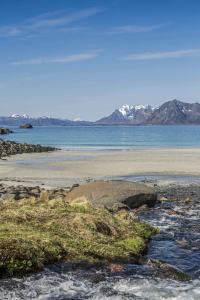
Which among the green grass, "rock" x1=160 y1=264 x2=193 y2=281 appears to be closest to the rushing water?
"rock" x1=160 y1=264 x2=193 y2=281

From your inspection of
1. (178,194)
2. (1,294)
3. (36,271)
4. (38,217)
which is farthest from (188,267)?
(178,194)

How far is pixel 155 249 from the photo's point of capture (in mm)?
10250

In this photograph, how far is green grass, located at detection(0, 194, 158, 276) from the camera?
337 inches

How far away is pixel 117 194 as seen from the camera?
16078 mm

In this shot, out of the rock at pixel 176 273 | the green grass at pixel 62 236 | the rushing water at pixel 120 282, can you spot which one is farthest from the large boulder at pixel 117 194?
the rock at pixel 176 273

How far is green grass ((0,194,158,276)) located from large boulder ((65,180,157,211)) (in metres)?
2.57

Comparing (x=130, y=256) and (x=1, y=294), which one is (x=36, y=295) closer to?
(x=1, y=294)

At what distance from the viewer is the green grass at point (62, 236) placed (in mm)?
8570

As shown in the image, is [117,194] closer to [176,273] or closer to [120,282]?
[176,273]

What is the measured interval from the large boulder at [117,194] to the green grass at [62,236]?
8.42ft

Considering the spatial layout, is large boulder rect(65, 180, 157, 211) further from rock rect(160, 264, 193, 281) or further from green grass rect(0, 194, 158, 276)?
rock rect(160, 264, 193, 281)

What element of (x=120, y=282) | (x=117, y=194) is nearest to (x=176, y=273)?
(x=120, y=282)

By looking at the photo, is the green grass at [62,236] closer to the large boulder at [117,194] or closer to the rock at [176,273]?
the rock at [176,273]

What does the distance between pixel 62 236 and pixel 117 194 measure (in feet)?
20.4
